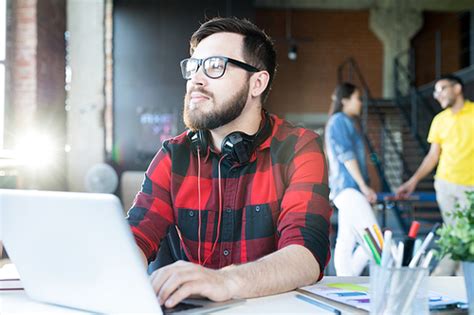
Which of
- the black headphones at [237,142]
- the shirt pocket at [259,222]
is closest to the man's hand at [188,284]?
the shirt pocket at [259,222]

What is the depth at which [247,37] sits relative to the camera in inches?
73.0

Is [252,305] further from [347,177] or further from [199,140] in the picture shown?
[347,177]

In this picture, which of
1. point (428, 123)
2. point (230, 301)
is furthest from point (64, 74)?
point (428, 123)

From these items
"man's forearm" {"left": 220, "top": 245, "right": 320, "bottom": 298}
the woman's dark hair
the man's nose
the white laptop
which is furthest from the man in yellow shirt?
the white laptop

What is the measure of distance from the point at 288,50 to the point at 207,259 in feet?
38.3

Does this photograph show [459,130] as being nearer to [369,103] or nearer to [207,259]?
[207,259]

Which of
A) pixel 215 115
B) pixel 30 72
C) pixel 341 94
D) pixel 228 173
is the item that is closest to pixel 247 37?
pixel 215 115

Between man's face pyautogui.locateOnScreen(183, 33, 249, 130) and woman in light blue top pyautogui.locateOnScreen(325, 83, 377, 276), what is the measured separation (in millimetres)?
1739

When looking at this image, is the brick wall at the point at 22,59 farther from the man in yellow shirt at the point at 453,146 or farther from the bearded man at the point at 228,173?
the bearded man at the point at 228,173

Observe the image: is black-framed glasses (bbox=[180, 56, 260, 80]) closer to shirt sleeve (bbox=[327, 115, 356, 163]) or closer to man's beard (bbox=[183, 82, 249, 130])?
man's beard (bbox=[183, 82, 249, 130])

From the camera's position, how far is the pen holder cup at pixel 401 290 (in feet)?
3.34

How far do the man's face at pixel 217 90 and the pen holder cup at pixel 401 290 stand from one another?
87 cm

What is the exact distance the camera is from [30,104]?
5598 millimetres

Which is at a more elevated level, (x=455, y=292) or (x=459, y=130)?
(x=459, y=130)
